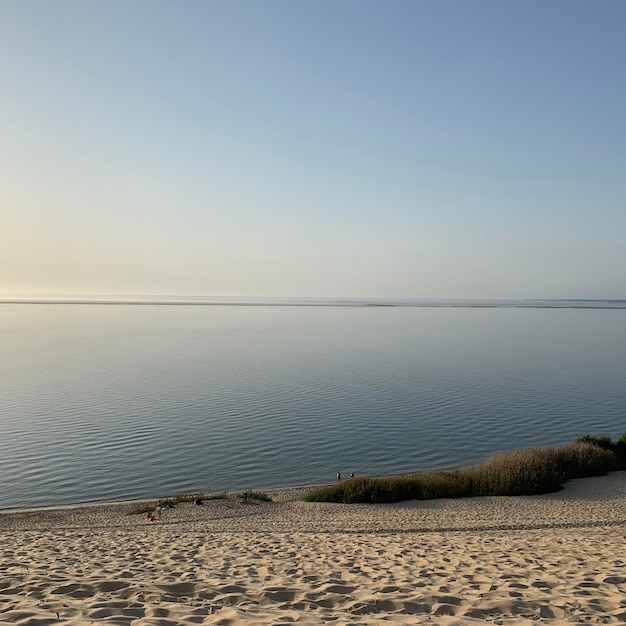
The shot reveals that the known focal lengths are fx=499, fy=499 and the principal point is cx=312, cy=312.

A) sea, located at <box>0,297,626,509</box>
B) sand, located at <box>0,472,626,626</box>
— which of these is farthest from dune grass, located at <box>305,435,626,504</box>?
sea, located at <box>0,297,626,509</box>

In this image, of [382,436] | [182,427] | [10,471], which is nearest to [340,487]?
[382,436]

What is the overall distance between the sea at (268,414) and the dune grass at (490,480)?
2.55 meters

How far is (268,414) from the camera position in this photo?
35.3m

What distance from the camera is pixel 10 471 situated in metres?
24.9

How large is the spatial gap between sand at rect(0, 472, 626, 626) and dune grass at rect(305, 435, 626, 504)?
1.04 meters

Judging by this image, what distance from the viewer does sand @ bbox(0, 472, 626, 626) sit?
7641 millimetres

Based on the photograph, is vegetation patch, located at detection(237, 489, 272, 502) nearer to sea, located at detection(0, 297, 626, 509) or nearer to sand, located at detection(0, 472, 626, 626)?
sand, located at detection(0, 472, 626, 626)

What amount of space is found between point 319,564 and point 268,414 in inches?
955

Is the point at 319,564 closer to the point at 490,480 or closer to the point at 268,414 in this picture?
the point at 490,480

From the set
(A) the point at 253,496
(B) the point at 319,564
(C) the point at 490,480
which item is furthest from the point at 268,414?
(B) the point at 319,564

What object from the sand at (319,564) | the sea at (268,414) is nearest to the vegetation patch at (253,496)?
the sand at (319,564)

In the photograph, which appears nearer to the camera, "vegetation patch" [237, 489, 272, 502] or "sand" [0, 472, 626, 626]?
"sand" [0, 472, 626, 626]

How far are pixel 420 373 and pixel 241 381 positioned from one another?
18405mm

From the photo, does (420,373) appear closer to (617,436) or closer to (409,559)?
(617,436)
